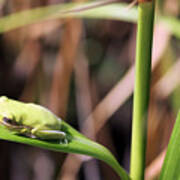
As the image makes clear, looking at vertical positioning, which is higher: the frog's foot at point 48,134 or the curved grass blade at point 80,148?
the curved grass blade at point 80,148

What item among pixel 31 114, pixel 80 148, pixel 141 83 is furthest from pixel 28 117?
pixel 141 83

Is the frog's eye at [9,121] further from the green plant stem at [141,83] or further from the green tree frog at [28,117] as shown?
the green plant stem at [141,83]

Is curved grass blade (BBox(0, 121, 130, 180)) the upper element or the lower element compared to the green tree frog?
upper

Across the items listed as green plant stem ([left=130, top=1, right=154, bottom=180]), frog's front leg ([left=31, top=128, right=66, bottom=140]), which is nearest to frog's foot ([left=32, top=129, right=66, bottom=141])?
frog's front leg ([left=31, top=128, right=66, bottom=140])

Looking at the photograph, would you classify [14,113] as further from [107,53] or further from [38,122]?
[107,53]

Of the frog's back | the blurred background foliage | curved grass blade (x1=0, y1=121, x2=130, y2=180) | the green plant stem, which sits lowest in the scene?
the blurred background foliage

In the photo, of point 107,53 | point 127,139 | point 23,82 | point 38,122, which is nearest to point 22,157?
point 23,82

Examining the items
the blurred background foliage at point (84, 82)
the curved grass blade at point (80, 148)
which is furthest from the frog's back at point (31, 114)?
the blurred background foliage at point (84, 82)

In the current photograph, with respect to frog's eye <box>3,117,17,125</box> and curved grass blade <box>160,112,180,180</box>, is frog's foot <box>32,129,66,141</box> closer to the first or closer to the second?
frog's eye <box>3,117,17,125</box>
